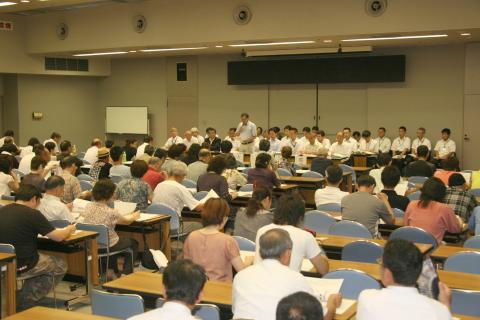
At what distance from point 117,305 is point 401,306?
1.86 metres

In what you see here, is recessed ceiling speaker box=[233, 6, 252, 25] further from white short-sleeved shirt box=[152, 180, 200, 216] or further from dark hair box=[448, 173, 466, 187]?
dark hair box=[448, 173, 466, 187]

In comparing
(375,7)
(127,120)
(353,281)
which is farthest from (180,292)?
(127,120)

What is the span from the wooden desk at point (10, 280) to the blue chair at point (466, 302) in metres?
3.60

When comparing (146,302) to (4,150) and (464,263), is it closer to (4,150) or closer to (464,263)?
(464,263)

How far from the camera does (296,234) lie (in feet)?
14.7

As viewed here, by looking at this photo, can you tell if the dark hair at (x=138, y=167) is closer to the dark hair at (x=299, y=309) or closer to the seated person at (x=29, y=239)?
the seated person at (x=29, y=239)

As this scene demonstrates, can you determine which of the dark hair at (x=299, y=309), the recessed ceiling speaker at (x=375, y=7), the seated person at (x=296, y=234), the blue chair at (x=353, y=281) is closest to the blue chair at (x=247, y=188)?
the seated person at (x=296, y=234)

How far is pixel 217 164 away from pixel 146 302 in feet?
13.8

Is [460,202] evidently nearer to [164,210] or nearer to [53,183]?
[164,210]

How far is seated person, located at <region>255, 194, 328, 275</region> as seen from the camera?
14.6 ft

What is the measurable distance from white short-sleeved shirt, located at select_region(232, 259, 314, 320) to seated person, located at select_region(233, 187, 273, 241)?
6.82 feet

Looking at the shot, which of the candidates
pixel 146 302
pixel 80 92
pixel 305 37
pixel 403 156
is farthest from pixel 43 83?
pixel 146 302

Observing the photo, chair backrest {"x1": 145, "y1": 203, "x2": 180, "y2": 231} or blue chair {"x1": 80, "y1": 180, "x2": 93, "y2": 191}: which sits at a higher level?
blue chair {"x1": 80, "y1": 180, "x2": 93, "y2": 191}

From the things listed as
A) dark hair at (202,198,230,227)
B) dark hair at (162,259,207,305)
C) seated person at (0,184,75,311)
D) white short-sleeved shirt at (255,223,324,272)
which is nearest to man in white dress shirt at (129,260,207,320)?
dark hair at (162,259,207,305)
